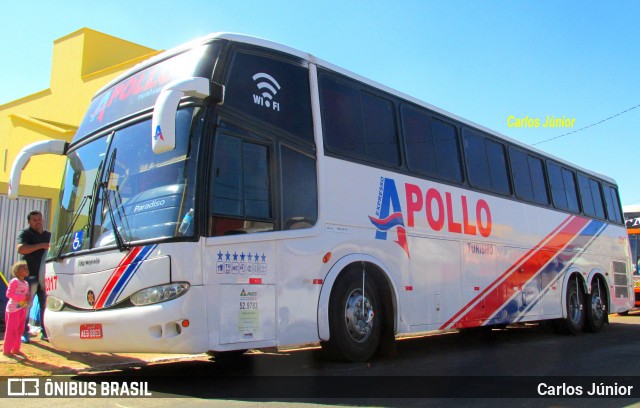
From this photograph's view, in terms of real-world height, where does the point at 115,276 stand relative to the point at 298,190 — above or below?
below

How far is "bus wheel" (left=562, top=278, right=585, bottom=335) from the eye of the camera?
12367mm

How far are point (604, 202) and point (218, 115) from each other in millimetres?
12768

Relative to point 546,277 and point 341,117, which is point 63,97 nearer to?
point 341,117

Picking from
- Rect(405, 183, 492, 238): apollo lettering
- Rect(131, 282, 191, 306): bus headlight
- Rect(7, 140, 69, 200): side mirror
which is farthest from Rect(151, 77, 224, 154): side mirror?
Rect(405, 183, 492, 238): apollo lettering

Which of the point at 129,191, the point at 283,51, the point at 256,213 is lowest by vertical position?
the point at 256,213

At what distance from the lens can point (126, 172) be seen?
5.92 meters

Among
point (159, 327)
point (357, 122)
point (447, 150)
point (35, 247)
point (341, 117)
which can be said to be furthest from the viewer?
point (447, 150)

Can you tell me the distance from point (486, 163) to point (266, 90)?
545 centimetres

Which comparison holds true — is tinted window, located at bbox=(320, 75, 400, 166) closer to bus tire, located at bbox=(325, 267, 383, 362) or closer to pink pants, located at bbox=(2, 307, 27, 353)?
bus tire, located at bbox=(325, 267, 383, 362)

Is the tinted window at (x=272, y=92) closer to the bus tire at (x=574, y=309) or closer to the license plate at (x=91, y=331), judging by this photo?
the license plate at (x=91, y=331)

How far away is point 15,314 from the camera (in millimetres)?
7074

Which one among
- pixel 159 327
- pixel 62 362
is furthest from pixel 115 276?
pixel 62 362

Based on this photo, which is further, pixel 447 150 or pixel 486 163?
pixel 486 163

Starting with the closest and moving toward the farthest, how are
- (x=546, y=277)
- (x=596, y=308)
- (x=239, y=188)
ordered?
(x=239, y=188) < (x=546, y=277) < (x=596, y=308)
